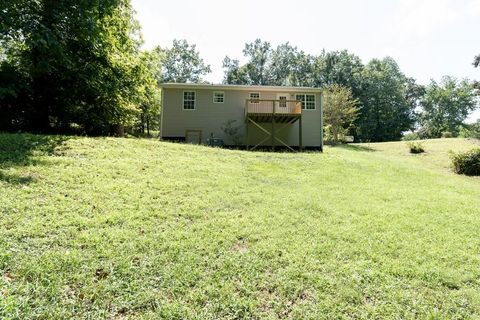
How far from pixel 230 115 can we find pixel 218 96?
1.37 m

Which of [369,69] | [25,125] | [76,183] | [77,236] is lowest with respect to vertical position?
[77,236]

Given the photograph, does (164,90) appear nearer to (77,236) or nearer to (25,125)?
(25,125)

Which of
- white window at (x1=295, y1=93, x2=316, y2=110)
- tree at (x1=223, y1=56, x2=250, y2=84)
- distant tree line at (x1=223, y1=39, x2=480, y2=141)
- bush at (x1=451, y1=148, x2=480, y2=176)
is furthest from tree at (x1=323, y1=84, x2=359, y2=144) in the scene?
tree at (x1=223, y1=56, x2=250, y2=84)

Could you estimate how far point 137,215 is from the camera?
5.27 metres

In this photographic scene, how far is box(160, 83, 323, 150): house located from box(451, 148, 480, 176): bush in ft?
23.1

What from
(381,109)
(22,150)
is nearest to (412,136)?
(381,109)

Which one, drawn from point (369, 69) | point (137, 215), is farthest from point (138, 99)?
point (369, 69)

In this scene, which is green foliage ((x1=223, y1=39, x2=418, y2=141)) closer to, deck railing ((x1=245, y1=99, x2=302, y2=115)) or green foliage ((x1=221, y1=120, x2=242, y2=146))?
deck railing ((x1=245, y1=99, x2=302, y2=115))

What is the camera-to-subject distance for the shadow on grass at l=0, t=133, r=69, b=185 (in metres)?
6.11

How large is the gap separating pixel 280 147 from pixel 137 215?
48.4 feet

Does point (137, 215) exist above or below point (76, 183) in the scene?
below

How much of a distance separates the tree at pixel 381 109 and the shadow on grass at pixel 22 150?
3915 cm

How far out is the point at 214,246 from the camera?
452 cm

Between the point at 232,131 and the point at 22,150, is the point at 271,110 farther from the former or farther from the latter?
the point at 22,150
